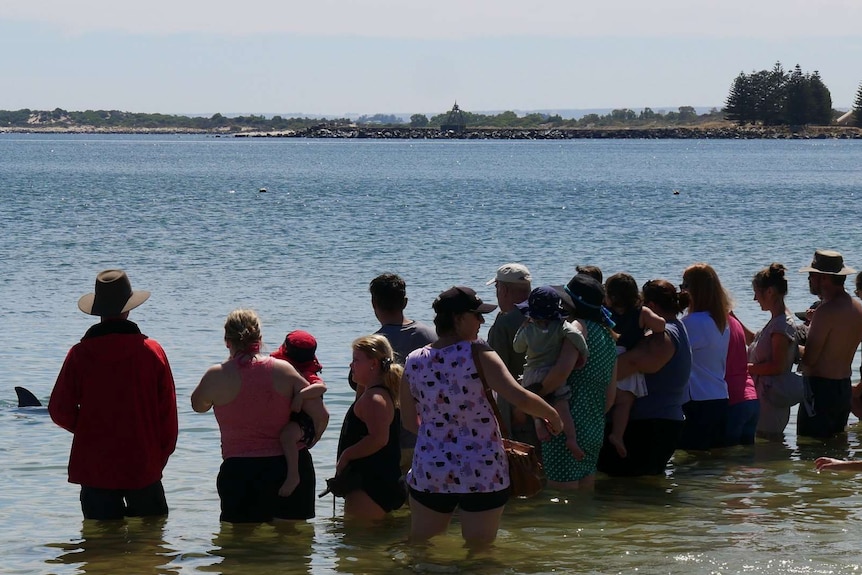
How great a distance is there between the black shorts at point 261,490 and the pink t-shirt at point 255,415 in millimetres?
65

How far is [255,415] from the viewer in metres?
6.54

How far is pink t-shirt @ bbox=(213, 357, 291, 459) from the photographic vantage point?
255 inches

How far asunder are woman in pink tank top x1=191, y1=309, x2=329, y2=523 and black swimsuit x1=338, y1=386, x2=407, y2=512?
0.34 meters

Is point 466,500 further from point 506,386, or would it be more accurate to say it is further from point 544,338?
point 544,338

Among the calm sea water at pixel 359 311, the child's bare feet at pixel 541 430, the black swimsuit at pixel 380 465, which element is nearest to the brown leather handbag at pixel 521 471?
the child's bare feet at pixel 541 430

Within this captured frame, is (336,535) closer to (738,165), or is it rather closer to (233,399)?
(233,399)

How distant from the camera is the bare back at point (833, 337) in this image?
30.5 ft

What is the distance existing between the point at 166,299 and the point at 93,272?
606cm

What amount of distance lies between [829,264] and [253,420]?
15.5 ft

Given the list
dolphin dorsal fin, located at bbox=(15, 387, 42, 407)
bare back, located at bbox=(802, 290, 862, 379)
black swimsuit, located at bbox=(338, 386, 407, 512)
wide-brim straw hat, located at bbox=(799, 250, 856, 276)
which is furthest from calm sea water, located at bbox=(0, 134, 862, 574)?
wide-brim straw hat, located at bbox=(799, 250, 856, 276)

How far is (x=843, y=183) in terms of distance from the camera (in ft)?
251

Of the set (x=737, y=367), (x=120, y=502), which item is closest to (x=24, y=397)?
(x=120, y=502)

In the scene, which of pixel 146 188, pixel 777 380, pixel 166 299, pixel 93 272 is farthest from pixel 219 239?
pixel 146 188

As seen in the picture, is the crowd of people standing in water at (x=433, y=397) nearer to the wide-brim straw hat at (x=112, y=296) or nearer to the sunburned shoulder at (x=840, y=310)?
the wide-brim straw hat at (x=112, y=296)
